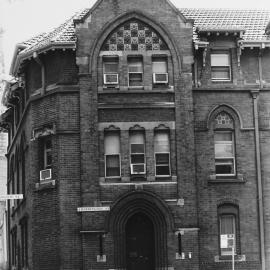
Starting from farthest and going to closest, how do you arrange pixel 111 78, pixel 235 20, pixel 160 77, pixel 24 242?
pixel 24 242 → pixel 235 20 → pixel 160 77 → pixel 111 78

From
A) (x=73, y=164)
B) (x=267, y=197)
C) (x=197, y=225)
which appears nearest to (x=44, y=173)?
(x=73, y=164)

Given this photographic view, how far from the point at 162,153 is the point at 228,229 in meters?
4.24

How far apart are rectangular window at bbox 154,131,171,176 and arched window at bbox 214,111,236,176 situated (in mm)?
2170

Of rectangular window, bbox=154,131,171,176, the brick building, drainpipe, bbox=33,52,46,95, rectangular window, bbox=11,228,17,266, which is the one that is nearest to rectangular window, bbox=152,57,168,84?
the brick building

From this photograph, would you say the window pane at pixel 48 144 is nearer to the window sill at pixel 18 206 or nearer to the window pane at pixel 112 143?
the window pane at pixel 112 143

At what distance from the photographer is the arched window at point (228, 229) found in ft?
116

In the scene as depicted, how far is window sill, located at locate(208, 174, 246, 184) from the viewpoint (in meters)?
35.7

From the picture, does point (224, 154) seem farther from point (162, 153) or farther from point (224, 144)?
point (162, 153)

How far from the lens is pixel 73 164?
3509 centimetres

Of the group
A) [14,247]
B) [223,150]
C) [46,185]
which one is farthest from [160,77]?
[14,247]

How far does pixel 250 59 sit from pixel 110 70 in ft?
20.2

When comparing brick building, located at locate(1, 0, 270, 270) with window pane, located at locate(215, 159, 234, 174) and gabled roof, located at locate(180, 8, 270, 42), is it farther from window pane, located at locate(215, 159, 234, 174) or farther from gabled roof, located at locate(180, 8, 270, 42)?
gabled roof, located at locate(180, 8, 270, 42)

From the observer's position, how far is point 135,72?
35969 millimetres

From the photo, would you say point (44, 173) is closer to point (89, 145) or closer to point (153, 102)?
point (89, 145)
